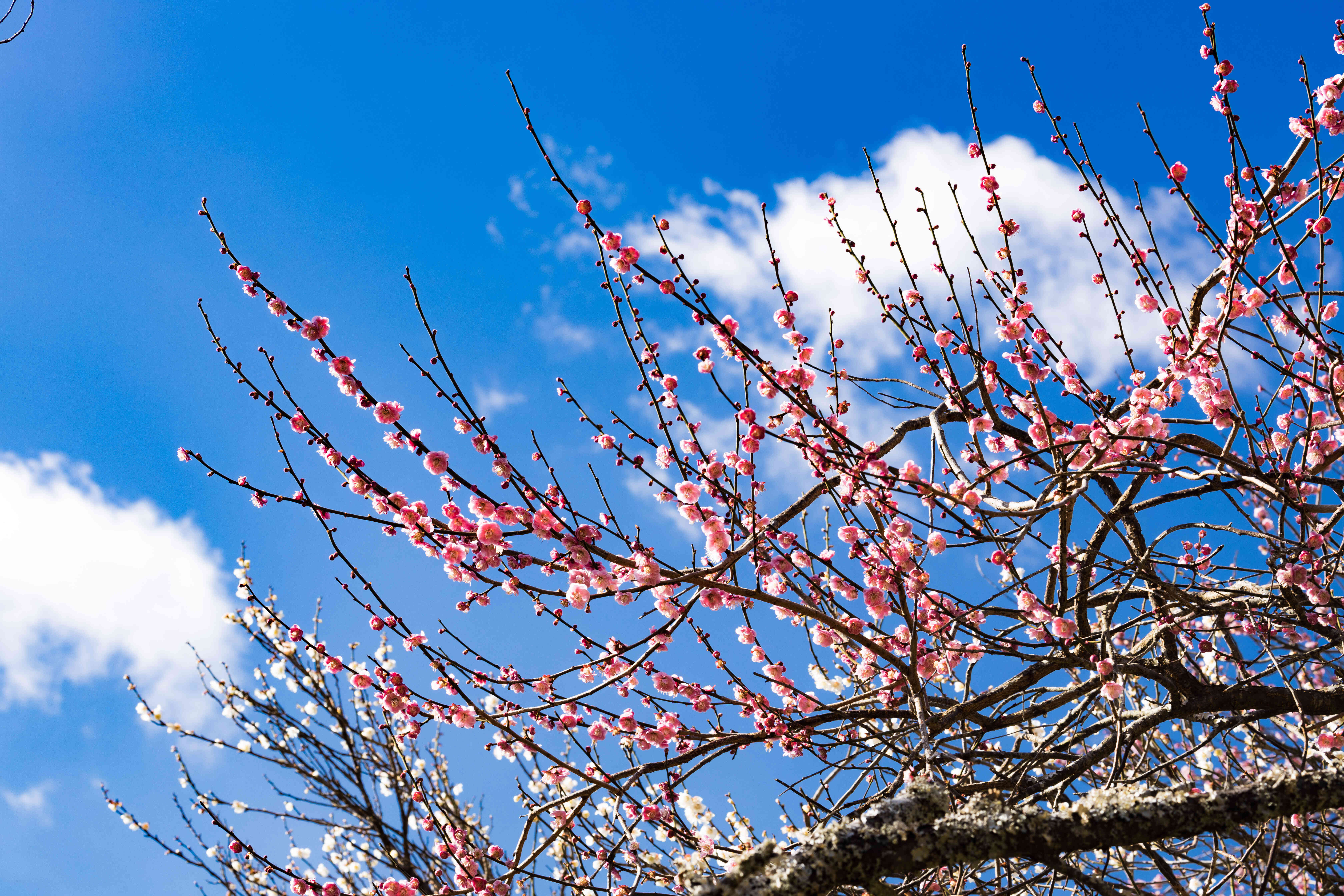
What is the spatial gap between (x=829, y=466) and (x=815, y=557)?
0.46 meters

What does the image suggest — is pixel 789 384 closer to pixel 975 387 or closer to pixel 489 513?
pixel 975 387

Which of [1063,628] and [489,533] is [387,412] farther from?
[1063,628]

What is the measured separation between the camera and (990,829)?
210cm

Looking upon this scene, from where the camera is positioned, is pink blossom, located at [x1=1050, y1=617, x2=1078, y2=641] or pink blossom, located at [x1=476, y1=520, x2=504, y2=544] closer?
pink blossom, located at [x1=476, y1=520, x2=504, y2=544]

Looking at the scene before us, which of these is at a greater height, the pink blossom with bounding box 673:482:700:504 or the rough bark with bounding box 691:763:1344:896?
the pink blossom with bounding box 673:482:700:504

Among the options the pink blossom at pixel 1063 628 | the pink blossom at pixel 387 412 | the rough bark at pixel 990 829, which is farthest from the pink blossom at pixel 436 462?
the pink blossom at pixel 1063 628

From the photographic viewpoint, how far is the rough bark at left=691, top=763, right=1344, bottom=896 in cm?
192

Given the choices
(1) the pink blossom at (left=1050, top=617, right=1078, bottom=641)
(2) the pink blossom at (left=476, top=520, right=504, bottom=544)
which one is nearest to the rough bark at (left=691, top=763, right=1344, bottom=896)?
(1) the pink blossom at (left=1050, top=617, right=1078, bottom=641)

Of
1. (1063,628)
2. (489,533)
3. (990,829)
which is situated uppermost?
(489,533)

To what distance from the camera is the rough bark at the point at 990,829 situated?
192 cm

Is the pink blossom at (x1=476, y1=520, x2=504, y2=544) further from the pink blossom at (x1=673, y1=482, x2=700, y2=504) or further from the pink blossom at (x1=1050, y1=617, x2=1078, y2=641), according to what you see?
the pink blossom at (x1=1050, y1=617, x2=1078, y2=641)

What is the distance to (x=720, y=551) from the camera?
3689mm

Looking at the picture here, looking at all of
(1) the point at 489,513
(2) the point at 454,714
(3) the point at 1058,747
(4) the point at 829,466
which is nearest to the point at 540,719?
(2) the point at 454,714

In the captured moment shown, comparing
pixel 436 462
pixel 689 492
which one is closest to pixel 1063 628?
pixel 689 492
